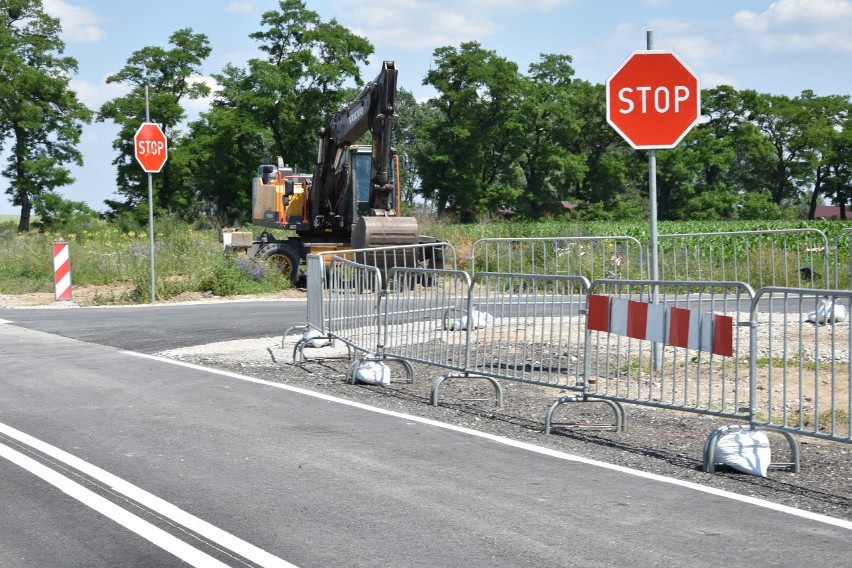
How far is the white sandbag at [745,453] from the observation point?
23.5 feet

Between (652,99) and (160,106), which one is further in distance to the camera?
(160,106)

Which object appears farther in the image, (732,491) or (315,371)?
(315,371)

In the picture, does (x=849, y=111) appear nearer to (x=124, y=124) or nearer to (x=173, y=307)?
(x=124, y=124)

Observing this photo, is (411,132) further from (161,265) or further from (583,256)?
(583,256)

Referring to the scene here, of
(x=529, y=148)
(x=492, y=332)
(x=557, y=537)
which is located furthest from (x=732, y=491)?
(x=529, y=148)

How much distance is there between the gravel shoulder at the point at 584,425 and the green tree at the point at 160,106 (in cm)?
5741

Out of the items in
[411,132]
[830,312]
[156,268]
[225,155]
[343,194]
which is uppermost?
[411,132]

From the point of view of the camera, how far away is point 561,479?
270 inches

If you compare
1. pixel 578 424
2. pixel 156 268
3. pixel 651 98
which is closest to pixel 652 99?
pixel 651 98

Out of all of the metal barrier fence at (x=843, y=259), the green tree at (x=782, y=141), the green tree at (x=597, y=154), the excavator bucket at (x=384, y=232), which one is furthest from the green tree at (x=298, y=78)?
the metal barrier fence at (x=843, y=259)

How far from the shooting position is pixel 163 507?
6.06 metres

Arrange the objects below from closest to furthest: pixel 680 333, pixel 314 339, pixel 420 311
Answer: pixel 680 333
pixel 420 311
pixel 314 339

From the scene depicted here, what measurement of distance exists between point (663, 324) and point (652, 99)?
292cm

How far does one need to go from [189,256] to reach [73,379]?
49.5 ft
